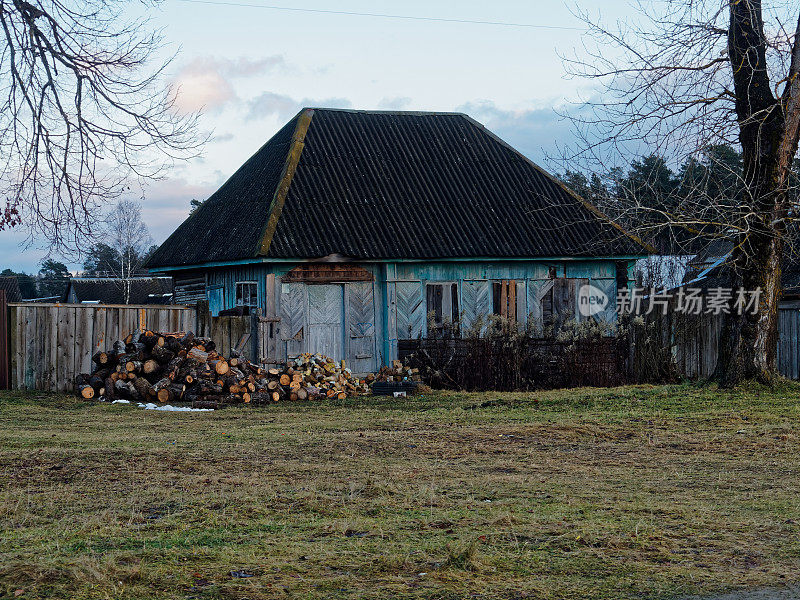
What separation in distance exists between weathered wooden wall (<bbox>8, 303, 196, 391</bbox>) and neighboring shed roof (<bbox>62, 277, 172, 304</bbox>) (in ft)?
155

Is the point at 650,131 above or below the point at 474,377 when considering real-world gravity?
above

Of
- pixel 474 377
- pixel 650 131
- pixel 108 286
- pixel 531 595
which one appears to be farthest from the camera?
pixel 108 286

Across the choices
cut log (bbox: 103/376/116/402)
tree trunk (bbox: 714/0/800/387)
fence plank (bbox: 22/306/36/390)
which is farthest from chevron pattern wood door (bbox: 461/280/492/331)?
fence plank (bbox: 22/306/36/390)

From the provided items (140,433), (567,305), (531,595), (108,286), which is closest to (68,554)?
(531,595)

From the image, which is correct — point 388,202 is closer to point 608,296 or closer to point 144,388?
point 608,296

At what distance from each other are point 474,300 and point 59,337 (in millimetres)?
10108

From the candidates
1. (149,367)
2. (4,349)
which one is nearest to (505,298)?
(149,367)

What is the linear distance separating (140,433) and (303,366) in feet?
26.9

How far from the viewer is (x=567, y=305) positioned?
24891mm

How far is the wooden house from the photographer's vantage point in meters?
22.6

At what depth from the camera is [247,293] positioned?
76.9ft

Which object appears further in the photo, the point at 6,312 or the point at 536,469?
the point at 6,312

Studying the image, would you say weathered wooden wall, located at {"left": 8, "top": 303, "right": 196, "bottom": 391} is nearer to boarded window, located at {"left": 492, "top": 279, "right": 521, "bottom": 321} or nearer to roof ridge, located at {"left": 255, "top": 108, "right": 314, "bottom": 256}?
roof ridge, located at {"left": 255, "top": 108, "right": 314, "bottom": 256}

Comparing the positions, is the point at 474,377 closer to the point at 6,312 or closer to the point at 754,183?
the point at 754,183
